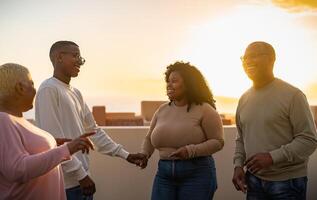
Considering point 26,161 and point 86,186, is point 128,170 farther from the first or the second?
point 26,161

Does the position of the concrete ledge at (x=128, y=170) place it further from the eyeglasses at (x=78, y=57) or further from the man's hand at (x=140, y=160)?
the eyeglasses at (x=78, y=57)

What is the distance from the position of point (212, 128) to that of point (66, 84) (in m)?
0.91

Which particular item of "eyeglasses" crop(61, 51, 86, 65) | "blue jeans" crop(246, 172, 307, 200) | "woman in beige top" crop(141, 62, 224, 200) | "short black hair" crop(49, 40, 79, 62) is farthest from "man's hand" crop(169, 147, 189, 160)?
"short black hair" crop(49, 40, 79, 62)

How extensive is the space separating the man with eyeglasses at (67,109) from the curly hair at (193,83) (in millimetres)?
595

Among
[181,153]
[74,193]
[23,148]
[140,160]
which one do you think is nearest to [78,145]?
[23,148]

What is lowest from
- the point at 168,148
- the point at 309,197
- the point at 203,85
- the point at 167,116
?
the point at 309,197

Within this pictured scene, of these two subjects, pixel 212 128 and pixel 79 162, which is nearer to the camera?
pixel 79 162

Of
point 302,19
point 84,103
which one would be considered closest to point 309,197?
point 84,103

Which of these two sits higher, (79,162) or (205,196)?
(79,162)

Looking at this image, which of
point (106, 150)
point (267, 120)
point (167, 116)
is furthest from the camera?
point (106, 150)

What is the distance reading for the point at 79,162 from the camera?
2.54 meters

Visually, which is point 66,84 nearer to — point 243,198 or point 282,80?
point 282,80

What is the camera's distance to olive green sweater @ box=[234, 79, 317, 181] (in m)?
2.39

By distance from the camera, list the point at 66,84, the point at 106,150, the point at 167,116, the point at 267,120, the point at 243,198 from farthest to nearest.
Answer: the point at 243,198
the point at 106,150
the point at 167,116
the point at 66,84
the point at 267,120
